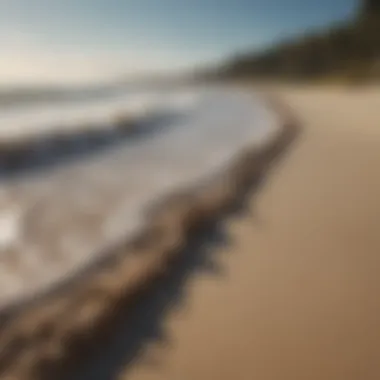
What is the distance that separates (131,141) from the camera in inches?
88.2

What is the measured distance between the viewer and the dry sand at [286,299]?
74 cm

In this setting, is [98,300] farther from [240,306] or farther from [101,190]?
[101,190]

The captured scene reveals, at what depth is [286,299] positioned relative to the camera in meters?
0.89

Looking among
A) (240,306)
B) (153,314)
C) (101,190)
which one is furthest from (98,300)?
(101,190)

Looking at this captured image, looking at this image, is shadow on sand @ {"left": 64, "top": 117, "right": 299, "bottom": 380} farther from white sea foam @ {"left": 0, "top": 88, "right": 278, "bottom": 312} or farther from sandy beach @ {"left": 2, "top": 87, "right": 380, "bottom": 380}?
white sea foam @ {"left": 0, "top": 88, "right": 278, "bottom": 312}

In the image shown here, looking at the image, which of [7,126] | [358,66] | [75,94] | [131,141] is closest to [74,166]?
[131,141]

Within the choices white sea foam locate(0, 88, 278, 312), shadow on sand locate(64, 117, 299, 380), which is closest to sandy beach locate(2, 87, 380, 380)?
shadow on sand locate(64, 117, 299, 380)

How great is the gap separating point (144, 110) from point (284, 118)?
709 millimetres

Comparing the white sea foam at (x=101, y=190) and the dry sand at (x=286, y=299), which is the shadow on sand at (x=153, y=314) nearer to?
the dry sand at (x=286, y=299)

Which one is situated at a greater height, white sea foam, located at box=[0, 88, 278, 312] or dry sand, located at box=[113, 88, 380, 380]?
white sea foam, located at box=[0, 88, 278, 312]

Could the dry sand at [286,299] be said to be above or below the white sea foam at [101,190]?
below

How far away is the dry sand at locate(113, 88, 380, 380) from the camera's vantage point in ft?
2.44

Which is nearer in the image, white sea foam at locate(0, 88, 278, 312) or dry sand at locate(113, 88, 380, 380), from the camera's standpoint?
dry sand at locate(113, 88, 380, 380)

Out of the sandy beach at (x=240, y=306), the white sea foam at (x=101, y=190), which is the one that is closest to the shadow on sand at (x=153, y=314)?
the sandy beach at (x=240, y=306)
